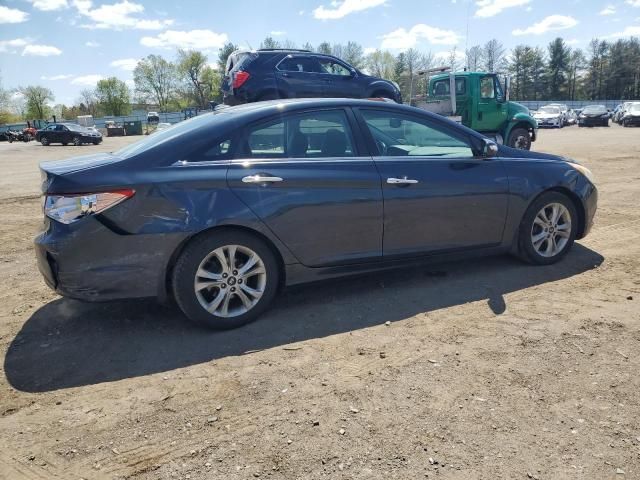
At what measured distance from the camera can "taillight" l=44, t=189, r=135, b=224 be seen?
3.27 m

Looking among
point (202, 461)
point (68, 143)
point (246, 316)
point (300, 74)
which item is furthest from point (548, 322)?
point (68, 143)

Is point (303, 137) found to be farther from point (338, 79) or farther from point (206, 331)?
point (338, 79)

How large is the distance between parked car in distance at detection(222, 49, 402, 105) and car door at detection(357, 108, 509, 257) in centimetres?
708

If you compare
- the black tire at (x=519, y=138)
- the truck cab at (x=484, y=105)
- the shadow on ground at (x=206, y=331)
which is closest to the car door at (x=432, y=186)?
the shadow on ground at (x=206, y=331)

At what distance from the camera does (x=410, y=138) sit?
169 inches

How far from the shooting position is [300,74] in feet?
36.7

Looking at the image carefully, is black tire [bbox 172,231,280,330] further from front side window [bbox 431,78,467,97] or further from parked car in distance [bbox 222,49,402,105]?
front side window [bbox 431,78,467,97]

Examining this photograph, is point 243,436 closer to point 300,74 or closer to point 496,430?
point 496,430

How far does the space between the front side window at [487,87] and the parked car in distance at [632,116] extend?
958 inches

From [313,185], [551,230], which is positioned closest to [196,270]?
[313,185]

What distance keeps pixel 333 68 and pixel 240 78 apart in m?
2.38

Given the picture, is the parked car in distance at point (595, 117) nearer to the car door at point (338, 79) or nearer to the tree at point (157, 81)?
the car door at point (338, 79)

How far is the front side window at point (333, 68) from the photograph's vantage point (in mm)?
11664

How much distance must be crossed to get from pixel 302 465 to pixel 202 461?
17.6 inches
